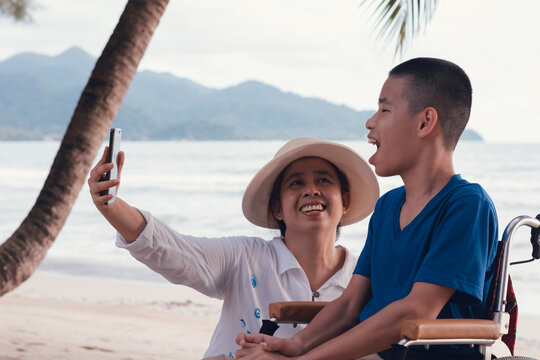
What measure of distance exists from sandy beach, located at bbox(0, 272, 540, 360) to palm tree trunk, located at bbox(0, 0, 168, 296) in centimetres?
149

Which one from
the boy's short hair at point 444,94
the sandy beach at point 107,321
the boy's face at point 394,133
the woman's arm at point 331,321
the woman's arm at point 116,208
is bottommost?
the sandy beach at point 107,321

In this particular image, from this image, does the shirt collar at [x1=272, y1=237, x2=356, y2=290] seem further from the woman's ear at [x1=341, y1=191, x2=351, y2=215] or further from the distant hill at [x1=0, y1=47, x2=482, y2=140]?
the distant hill at [x1=0, y1=47, x2=482, y2=140]

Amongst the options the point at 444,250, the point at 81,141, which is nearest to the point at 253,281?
the point at 444,250

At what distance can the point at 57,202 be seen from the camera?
4.30m

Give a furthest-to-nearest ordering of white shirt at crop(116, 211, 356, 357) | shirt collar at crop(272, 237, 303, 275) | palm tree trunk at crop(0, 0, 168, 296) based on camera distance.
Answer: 1. palm tree trunk at crop(0, 0, 168, 296)
2. shirt collar at crop(272, 237, 303, 275)
3. white shirt at crop(116, 211, 356, 357)

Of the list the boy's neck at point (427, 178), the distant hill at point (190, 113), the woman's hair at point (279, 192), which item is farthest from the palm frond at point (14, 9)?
the distant hill at point (190, 113)

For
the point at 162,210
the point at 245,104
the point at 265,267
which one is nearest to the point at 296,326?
the point at 265,267

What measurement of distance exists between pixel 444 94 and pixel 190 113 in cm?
10781

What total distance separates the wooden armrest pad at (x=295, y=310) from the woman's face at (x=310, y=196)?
1.53 ft

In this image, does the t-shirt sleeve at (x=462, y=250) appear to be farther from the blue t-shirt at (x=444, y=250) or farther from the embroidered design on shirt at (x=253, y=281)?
the embroidered design on shirt at (x=253, y=281)

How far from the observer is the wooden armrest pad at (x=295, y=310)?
263cm

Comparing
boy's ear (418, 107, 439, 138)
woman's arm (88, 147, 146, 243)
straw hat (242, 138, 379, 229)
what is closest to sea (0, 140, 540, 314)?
straw hat (242, 138, 379, 229)

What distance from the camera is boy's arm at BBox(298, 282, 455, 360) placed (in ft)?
6.86

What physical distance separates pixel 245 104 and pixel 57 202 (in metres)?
101
